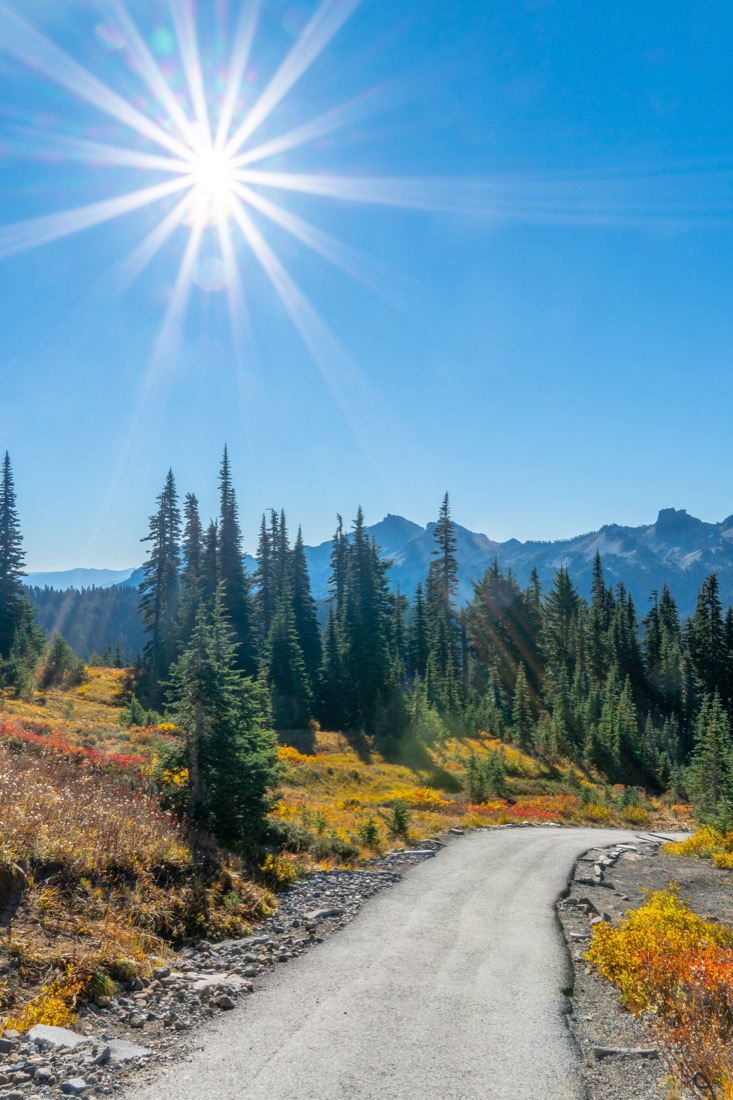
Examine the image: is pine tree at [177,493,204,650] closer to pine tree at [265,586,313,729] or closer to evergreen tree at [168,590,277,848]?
pine tree at [265,586,313,729]

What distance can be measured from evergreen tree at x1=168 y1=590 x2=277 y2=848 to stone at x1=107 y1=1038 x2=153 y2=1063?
23.8 ft

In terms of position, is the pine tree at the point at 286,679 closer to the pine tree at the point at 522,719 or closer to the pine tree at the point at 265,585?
the pine tree at the point at 265,585

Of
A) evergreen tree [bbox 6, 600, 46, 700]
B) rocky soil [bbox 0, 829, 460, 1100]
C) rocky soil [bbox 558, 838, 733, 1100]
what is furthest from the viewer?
evergreen tree [bbox 6, 600, 46, 700]

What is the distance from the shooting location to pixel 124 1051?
6.11 meters

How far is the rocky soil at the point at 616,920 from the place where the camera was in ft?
20.2

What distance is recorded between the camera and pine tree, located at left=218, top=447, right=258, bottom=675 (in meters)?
47.8

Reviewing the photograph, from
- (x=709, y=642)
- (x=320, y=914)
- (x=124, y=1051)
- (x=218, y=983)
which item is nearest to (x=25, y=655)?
(x=320, y=914)

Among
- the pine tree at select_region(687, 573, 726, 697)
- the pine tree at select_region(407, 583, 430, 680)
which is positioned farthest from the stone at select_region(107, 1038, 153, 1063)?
the pine tree at select_region(687, 573, 726, 697)

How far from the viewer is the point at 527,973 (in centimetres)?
890

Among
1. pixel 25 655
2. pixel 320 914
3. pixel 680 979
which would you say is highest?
pixel 25 655

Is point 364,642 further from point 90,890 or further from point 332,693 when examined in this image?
point 90,890

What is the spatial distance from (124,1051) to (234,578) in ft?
151

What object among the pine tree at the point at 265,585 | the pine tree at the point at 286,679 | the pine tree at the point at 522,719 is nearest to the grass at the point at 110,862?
the pine tree at the point at 286,679

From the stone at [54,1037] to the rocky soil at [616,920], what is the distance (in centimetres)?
522
